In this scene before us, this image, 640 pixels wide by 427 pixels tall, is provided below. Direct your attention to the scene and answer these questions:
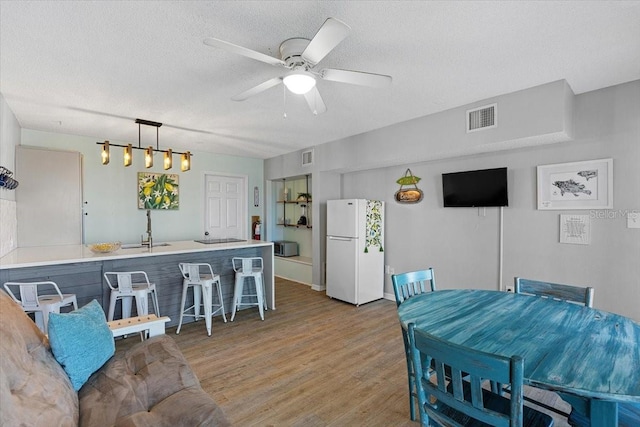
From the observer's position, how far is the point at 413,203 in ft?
14.9

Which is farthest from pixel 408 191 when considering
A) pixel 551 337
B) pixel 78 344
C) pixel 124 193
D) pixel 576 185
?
pixel 124 193

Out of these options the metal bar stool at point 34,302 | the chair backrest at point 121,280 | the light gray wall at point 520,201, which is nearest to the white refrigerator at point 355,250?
the light gray wall at point 520,201

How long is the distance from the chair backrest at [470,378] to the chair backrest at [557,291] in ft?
3.92

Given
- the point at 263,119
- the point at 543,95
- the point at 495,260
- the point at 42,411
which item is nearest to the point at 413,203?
the point at 495,260

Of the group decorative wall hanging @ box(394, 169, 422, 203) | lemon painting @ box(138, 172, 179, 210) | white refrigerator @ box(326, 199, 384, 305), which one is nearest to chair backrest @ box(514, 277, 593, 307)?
decorative wall hanging @ box(394, 169, 422, 203)

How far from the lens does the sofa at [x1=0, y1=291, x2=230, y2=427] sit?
3.84 feet

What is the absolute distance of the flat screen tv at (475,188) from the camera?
3.57 meters

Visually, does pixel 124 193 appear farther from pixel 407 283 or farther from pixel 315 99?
pixel 407 283

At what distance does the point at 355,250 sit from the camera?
450cm

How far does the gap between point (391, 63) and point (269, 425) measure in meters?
2.75

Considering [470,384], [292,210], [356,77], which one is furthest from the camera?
[292,210]

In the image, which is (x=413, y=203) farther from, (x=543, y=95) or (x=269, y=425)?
(x=269, y=425)

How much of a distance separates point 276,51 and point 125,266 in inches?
109

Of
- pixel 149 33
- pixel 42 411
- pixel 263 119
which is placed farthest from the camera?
pixel 263 119
